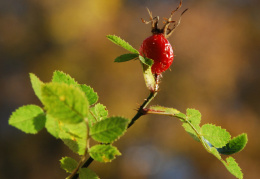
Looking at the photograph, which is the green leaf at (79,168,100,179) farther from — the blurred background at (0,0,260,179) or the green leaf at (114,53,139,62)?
the blurred background at (0,0,260,179)

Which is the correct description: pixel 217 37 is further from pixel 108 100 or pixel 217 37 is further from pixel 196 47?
pixel 108 100

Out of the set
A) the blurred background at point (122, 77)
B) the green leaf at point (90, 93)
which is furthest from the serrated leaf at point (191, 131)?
the blurred background at point (122, 77)

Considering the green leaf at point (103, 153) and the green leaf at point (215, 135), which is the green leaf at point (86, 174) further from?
the green leaf at point (215, 135)

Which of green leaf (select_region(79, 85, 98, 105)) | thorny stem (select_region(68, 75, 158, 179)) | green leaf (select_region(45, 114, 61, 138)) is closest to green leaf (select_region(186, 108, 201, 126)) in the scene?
thorny stem (select_region(68, 75, 158, 179))

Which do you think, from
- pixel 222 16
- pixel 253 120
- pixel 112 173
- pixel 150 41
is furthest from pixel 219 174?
pixel 150 41

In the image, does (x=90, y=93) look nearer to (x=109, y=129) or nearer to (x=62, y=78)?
(x=62, y=78)

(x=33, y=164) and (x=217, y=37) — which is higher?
(x=217, y=37)
